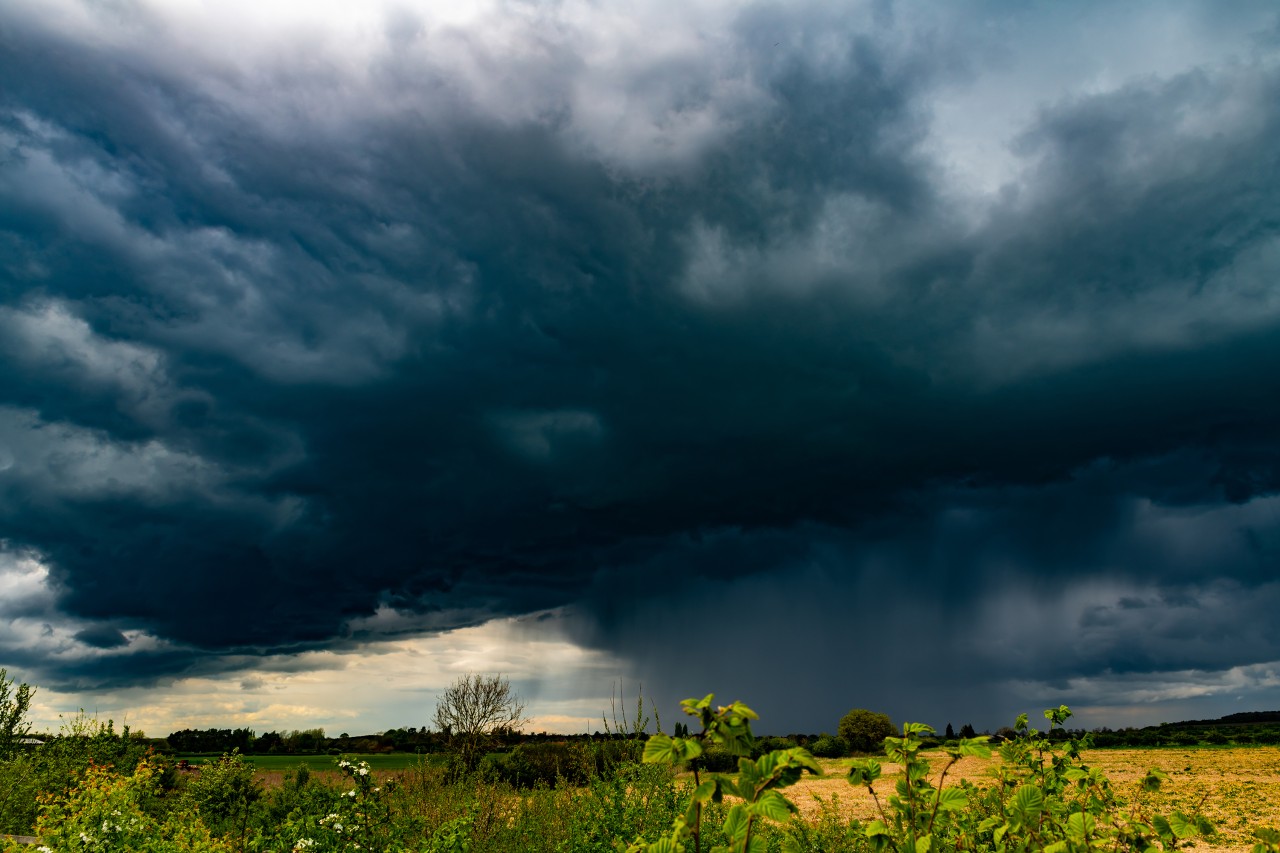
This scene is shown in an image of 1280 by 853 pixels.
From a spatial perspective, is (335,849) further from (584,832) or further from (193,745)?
(193,745)

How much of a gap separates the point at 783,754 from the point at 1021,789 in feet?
7.50

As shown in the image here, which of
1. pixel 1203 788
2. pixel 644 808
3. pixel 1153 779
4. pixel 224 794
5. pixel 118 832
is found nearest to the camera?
pixel 1153 779

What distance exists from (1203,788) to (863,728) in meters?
28.2

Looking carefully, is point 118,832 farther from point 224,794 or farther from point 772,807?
point 772,807

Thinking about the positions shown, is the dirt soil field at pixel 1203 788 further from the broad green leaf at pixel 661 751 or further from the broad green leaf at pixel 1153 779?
the broad green leaf at pixel 661 751

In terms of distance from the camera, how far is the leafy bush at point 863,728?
47812 mm

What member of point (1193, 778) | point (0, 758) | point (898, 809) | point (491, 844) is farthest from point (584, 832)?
point (1193, 778)

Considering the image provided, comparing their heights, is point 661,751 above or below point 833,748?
above

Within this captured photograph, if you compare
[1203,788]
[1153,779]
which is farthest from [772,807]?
[1203,788]

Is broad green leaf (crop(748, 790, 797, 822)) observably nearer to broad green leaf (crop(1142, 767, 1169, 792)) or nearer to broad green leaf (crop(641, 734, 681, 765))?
broad green leaf (crop(641, 734, 681, 765))

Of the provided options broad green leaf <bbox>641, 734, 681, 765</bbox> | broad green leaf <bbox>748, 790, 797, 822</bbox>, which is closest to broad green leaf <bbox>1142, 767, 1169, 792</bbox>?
broad green leaf <bbox>748, 790, 797, 822</bbox>

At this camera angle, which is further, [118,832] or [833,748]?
[833,748]

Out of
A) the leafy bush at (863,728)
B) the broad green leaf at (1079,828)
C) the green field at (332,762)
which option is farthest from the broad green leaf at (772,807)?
the leafy bush at (863,728)

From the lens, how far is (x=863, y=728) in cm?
4853
